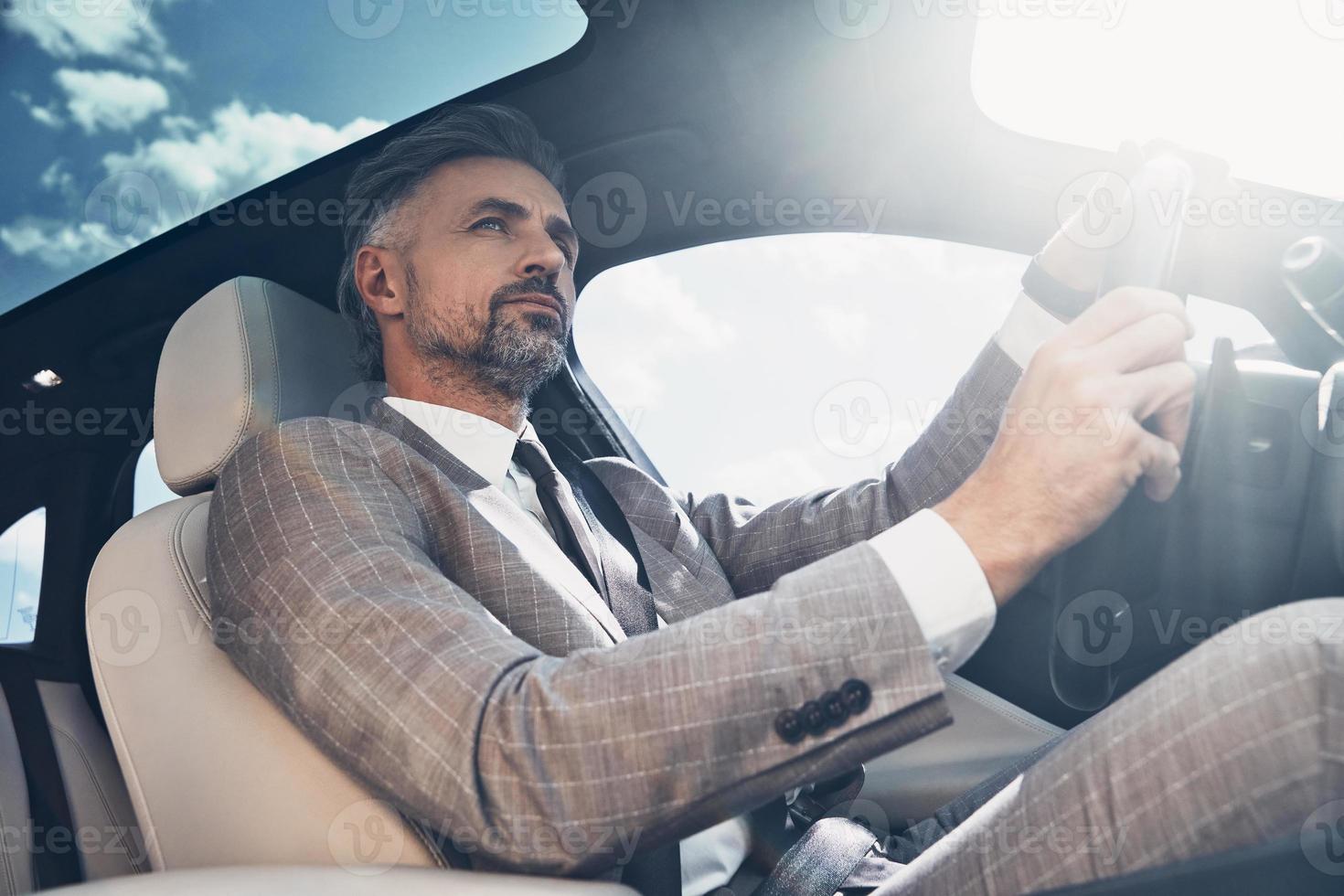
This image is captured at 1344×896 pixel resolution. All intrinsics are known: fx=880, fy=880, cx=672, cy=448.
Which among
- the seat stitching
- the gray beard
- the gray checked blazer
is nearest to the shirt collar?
the gray beard

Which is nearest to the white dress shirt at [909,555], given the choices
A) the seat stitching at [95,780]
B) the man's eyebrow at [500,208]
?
the man's eyebrow at [500,208]

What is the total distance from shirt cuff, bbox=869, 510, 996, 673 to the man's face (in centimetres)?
91

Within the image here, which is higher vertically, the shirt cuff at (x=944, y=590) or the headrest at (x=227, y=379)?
the headrest at (x=227, y=379)

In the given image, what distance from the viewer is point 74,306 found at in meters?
1.63

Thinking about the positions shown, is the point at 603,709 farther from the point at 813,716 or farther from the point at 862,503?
the point at 862,503

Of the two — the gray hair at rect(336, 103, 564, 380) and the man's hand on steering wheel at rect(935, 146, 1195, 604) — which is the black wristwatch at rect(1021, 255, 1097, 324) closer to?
the man's hand on steering wheel at rect(935, 146, 1195, 604)

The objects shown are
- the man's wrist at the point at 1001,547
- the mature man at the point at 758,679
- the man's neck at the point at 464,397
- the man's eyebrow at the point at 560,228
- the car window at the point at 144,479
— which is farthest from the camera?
the car window at the point at 144,479

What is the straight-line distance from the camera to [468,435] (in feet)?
4.43

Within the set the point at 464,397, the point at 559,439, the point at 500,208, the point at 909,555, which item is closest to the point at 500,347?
the point at 464,397

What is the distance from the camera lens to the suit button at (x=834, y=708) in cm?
64

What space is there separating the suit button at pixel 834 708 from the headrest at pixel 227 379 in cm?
85

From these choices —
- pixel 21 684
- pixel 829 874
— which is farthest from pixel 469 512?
pixel 21 684

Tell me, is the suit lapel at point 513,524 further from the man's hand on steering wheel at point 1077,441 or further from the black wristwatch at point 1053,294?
the black wristwatch at point 1053,294

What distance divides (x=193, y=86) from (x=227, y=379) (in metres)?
0.57
